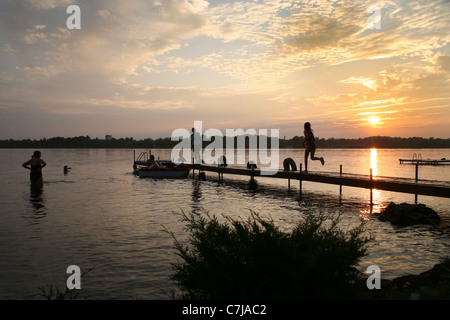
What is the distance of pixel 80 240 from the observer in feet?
40.9

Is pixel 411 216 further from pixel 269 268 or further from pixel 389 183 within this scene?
pixel 269 268

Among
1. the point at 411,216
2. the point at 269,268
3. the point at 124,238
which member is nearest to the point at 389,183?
the point at 411,216

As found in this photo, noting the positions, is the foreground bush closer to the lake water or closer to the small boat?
the lake water

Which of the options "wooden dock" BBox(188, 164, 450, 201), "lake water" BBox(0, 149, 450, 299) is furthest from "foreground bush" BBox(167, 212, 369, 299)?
"wooden dock" BBox(188, 164, 450, 201)

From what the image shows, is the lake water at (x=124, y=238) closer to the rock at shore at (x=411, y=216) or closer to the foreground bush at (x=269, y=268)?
the rock at shore at (x=411, y=216)

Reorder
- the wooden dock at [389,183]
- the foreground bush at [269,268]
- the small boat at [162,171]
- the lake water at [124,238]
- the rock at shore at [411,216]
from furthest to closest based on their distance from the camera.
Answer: the small boat at [162,171] < the wooden dock at [389,183] < the rock at shore at [411,216] < the lake water at [124,238] < the foreground bush at [269,268]

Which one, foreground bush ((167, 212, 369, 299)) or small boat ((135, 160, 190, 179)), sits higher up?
foreground bush ((167, 212, 369, 299))

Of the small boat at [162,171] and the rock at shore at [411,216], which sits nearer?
the rock at shore at [411,216]

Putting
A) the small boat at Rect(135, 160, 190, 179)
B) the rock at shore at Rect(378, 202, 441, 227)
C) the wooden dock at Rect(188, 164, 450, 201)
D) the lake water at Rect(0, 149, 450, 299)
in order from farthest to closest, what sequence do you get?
the small boat at Rect(135, 160, 190, 179)
the wooden dock at Rect(188, 164, 450, 201)
the rock at shore at Rect(378, 202, 441, 227)
the lake water at Rect(0, 149, 450, 299)

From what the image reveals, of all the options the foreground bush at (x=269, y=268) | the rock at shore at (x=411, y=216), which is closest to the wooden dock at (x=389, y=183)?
the rock at shore at (x=411, y=216)

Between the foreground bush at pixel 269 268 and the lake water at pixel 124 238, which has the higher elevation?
the foreground bush at pixel 269 268
